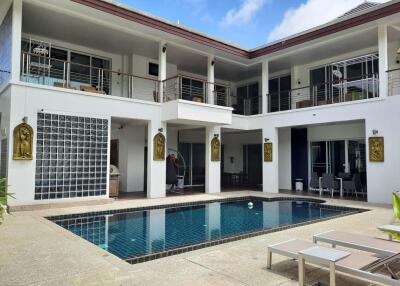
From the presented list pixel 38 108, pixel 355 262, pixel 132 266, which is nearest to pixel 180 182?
pixel 38 108

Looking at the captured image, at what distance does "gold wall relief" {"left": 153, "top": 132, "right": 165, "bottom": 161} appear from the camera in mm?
13234

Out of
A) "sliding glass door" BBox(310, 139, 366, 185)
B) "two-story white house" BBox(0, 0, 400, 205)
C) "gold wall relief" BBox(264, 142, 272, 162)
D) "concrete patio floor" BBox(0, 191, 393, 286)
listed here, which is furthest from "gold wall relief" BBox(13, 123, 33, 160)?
Result: "sliding glass door" BBox(310, 139, 366, 185)

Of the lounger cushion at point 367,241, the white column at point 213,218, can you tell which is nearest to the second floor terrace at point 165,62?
the white column at point 213,218

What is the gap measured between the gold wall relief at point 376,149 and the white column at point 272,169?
440 cm

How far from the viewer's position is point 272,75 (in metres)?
18.7

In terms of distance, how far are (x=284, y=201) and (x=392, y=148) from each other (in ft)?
14.6

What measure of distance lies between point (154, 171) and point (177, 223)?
4165 millimetres

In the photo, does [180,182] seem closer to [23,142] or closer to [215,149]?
[215,149]

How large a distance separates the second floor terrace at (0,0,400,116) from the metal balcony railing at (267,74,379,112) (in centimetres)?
4

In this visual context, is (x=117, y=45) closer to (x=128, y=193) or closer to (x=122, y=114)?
(x=122, y=114)

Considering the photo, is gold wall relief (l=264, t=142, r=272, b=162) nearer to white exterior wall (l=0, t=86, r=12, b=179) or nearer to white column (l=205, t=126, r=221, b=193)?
white column (l=205, t=126, r=221, b=193)

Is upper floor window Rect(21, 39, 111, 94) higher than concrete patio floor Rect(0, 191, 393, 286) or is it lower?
higher

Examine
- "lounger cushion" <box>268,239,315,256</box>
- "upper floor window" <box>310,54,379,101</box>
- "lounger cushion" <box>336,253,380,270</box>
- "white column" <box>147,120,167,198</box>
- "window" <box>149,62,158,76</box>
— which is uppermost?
"window" <box>149,62,158,76</box>

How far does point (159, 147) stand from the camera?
13344mm
